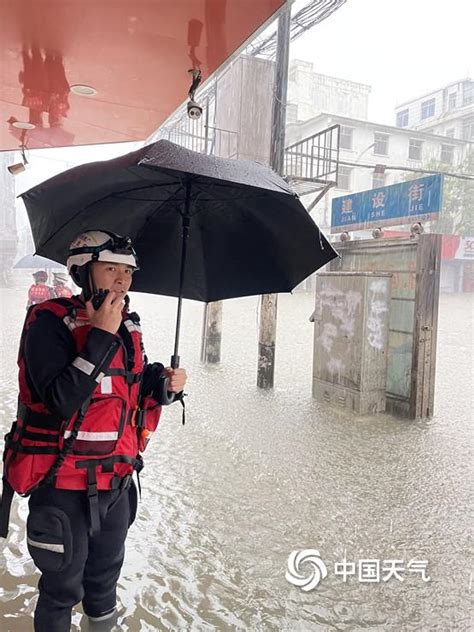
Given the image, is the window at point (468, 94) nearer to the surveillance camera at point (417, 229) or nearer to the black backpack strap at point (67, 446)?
the surveillance camera at point (417, 229)

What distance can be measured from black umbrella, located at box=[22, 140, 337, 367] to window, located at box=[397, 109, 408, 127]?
2915 cm

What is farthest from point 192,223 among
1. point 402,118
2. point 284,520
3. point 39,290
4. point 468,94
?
point 402,118

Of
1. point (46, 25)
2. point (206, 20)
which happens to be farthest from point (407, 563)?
point (46, 25)

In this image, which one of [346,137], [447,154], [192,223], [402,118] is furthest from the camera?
[402,118]

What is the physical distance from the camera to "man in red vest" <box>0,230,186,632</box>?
5.50ft

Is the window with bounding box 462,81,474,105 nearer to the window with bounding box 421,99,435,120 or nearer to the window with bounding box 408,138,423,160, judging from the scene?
the window with bounding box 421,99,435,120

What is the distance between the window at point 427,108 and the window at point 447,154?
465 cm

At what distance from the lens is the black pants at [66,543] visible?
1721 mm

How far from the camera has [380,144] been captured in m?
22.1

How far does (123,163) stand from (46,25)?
1543 millimetres

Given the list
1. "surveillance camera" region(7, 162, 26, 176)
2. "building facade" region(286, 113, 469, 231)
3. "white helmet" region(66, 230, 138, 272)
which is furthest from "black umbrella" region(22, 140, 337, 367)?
"building facade" region(286, 113, 469, 231)

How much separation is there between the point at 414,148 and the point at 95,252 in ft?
77.4

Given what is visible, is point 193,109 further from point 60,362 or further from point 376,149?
point 376,149

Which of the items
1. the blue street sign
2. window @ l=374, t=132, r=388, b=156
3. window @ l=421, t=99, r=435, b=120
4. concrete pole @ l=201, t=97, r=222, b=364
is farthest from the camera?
window @ l=421, t=99, r=435, b=120
